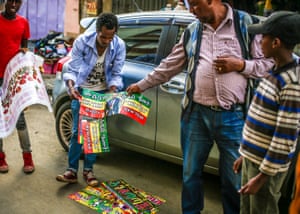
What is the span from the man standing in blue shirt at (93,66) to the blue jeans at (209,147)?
1.15 meters

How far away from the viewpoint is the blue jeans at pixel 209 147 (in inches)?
100

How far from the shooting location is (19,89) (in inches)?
143

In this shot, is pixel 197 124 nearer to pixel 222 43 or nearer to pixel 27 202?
pixel 222 43

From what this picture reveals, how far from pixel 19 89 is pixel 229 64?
216cm

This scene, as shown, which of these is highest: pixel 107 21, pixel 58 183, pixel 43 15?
pixel 107 21

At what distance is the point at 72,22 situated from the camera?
8.89m

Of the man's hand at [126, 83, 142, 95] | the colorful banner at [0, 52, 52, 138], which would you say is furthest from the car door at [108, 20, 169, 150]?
the colorful banner at [0, 52, 52, 138]

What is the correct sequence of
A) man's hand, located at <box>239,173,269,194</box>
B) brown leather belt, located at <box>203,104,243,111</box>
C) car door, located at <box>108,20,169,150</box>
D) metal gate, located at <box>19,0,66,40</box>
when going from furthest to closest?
metal gate, located at <box>19,0,66,40</box>
car door, located at <box>108,20,169,150</box>
brown leather belt, located at <box>203,104,243,111</box>
man's hand, located at <box>239,173,269,194</box>

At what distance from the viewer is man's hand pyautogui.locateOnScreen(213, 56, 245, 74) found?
7.82 ft

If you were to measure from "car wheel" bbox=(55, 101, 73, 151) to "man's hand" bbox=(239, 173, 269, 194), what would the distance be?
2.75m

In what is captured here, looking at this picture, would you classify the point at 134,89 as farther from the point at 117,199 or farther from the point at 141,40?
the point at 117,199

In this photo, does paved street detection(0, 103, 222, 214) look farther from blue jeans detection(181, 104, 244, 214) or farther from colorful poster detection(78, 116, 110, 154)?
blue jeans detection(181, 104, 244, 214)

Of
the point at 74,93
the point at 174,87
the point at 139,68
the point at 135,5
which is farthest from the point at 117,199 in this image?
the point at 135,5

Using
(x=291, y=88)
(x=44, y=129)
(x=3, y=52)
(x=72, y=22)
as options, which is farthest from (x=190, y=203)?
(x=72, y=22)
